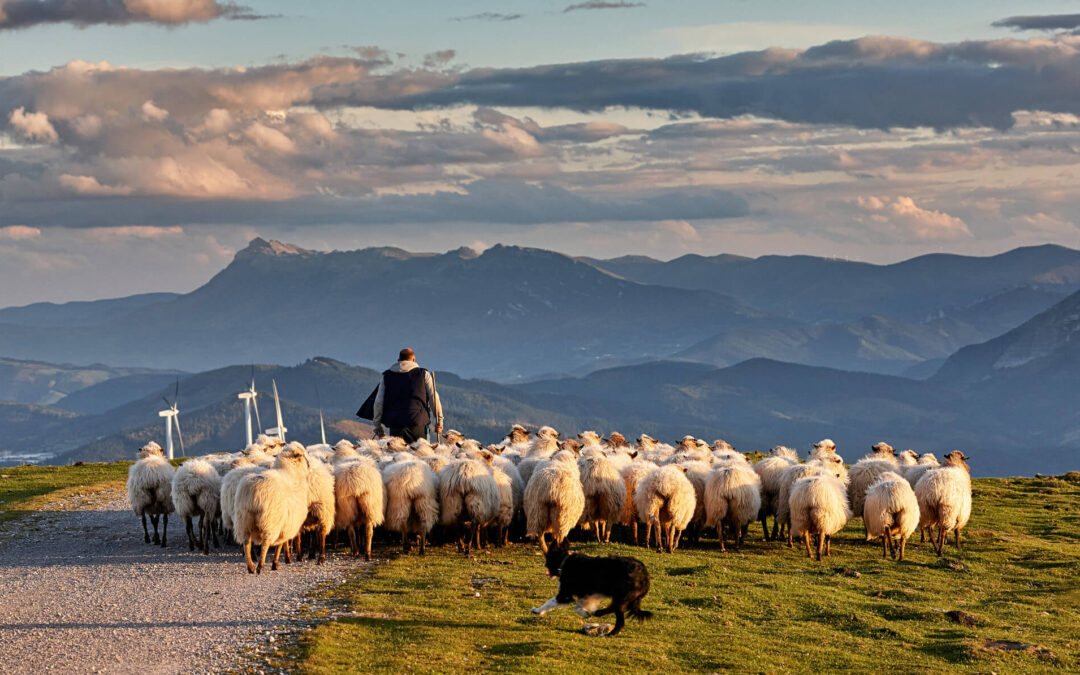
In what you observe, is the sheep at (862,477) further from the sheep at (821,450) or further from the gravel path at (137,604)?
the gravel path at (137,604)

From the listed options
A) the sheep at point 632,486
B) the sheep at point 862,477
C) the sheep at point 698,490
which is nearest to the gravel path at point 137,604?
the sheep at point 632,486

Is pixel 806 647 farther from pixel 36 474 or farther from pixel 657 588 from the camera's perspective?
pixel 36 474

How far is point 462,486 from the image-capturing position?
23.0 m

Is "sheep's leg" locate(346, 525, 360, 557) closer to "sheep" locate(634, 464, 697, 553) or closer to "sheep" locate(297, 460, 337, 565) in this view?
"sheep" locate(297, 460, 337, 565)

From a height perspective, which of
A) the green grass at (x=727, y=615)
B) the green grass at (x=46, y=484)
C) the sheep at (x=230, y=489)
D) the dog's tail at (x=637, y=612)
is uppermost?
the sheep at (x=230, y=489)

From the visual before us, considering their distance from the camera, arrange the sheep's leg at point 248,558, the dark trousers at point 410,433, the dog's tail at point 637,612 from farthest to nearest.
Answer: the dark trousers at point 410,433
the sheep's leg at point 248,558
the dog's tail at point 637,612

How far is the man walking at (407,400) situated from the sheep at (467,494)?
7.22m

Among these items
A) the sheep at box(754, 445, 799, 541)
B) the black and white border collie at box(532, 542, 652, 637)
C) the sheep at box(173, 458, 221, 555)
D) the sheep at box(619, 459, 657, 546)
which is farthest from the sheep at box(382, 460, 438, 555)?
the sheep at box(754, 445, 799, 541)

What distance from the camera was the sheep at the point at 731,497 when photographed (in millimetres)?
24828

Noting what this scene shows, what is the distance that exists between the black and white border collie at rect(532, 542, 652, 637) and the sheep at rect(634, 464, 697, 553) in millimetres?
7359

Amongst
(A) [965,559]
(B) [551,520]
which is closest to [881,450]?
(A) [965,559]

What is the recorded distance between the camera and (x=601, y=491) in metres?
24.7

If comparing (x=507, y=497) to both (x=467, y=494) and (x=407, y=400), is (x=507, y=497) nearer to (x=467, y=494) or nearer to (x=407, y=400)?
(x=467, y=494)

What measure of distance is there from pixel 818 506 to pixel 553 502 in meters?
6.02
